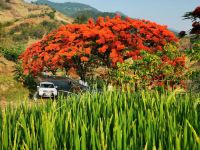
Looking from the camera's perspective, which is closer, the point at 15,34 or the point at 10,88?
the point at 10,88

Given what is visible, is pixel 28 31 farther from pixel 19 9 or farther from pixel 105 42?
pixel 105 42

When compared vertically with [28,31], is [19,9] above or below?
above

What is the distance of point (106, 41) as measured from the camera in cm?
2239

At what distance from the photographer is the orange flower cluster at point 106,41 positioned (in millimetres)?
22344

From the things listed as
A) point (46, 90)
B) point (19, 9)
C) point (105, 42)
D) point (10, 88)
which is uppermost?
point (19, 9)

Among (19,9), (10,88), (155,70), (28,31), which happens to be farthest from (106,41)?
(19,9)

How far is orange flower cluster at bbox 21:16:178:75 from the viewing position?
22.3 m

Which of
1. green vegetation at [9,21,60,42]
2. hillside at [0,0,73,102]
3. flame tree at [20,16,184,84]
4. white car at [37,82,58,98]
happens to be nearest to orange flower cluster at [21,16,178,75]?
flame tree at [20,16,184,84]

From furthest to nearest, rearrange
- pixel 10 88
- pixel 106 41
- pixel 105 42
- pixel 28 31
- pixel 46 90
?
pixel 28 31 → pixel 10 88 → pixel 46 90 → pixel 105 42 → pixel 106 41

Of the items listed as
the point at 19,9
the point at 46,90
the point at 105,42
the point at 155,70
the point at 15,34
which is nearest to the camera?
the point at 155,70

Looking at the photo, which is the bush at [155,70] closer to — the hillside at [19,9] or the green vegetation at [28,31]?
the green vegetation at [28,31]

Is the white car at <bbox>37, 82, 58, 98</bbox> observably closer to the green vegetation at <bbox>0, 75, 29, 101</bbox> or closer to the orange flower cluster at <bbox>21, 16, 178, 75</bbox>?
the green vegetation at <bbox>0, 75, 29, 101</bbox>

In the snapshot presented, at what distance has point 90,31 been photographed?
2292 centimetres

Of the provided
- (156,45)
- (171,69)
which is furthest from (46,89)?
(171,69)
